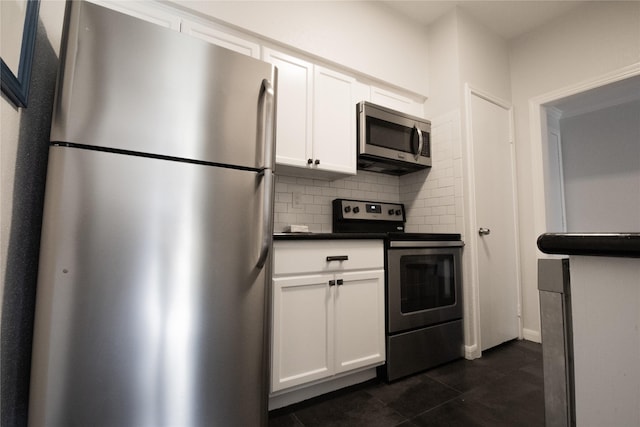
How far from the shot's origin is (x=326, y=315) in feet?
5.14

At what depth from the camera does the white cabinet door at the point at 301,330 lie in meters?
1.42

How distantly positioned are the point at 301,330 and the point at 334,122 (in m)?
1.41

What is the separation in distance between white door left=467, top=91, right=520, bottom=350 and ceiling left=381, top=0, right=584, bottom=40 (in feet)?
2.39

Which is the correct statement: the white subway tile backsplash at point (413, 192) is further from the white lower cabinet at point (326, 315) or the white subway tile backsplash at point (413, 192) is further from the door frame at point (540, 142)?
the door frame at point (540, 142)

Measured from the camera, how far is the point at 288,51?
1.91m

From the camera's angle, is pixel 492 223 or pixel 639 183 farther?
pixel 639 183

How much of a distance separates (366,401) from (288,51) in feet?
7.31

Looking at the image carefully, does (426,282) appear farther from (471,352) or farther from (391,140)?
(391,140)

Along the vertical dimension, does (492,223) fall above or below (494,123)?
below

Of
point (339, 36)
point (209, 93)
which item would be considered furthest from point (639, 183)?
point (209, 93)

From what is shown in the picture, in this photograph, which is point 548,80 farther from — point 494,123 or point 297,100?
point 297,100

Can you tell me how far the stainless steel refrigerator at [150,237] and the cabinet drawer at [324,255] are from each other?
1.12ft

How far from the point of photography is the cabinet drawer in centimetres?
146

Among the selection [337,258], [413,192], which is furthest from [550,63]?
[337,258]
